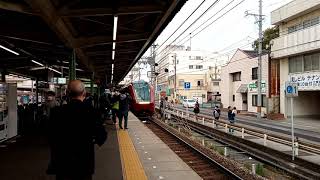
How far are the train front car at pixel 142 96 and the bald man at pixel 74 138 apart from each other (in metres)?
28.4

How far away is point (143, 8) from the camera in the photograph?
1104 cm

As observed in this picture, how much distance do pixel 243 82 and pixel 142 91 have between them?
61.1 feet

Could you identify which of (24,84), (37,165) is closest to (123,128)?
(37,165)

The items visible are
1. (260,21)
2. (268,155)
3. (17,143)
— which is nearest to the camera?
(17,143)

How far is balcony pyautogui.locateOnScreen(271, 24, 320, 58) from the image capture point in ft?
102

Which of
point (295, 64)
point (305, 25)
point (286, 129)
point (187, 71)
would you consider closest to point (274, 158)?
point (286, 129)

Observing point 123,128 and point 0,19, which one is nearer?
point 0,19

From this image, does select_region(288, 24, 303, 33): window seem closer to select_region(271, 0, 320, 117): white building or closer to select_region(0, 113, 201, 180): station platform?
select_region(271, 0, 320, 117): white building

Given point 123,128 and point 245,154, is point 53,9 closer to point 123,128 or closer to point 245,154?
point 123,128

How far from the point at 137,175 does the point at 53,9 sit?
14.2 ft

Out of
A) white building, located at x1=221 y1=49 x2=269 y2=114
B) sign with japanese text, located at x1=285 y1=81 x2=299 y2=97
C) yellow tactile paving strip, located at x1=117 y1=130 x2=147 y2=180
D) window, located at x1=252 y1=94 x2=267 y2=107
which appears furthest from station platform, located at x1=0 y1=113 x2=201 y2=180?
white building, located at x1=221 y1=49 x2=269 y2=114

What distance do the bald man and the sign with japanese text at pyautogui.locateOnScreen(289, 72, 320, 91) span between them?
99.2 feet

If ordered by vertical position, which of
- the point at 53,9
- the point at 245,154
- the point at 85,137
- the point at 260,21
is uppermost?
the point at 260,21

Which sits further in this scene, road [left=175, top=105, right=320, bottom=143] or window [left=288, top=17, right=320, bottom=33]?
window [left=288, top=17, right=320, bottom=33]
